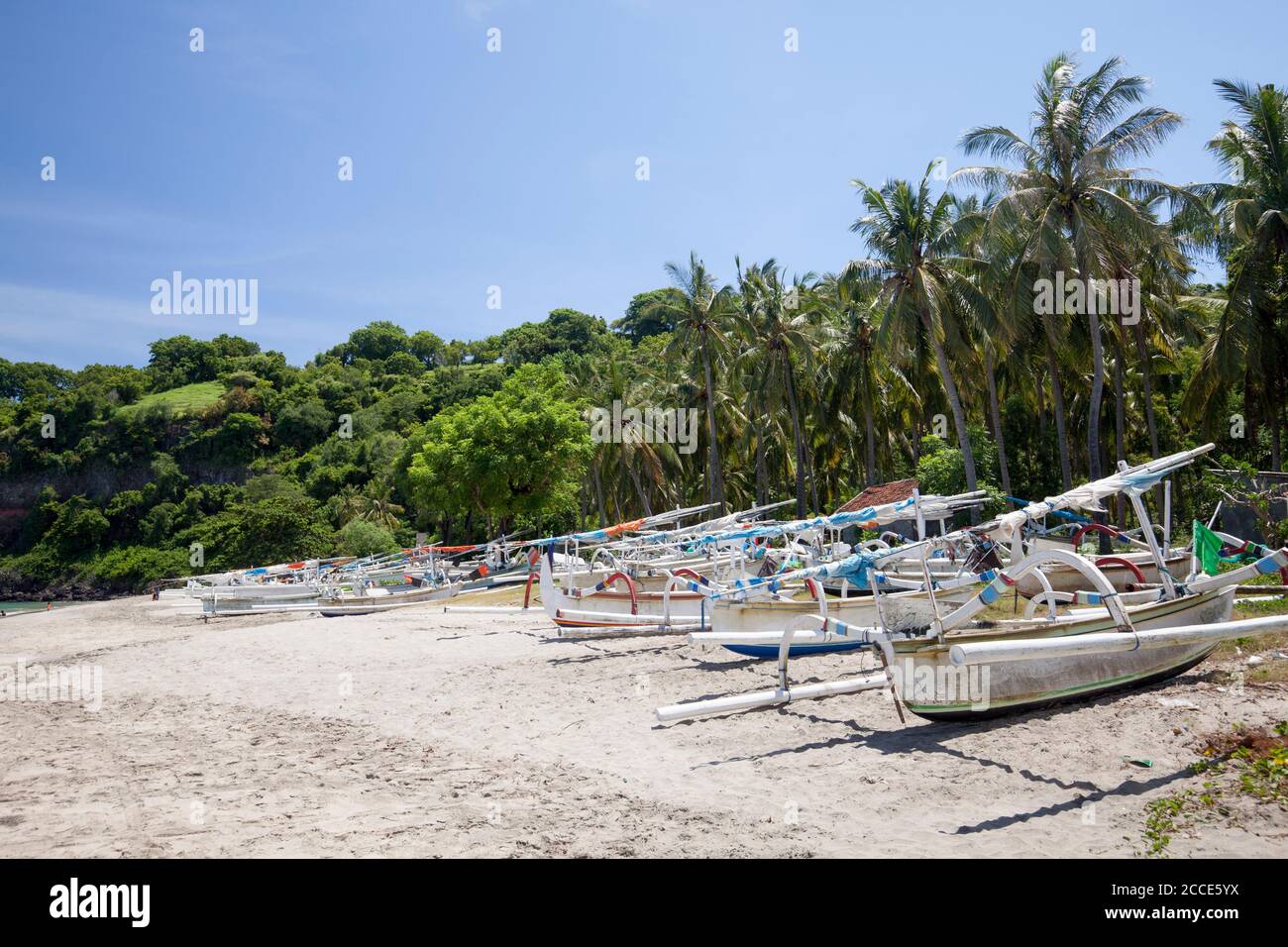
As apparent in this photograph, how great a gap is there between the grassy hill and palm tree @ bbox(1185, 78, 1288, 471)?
9352cm

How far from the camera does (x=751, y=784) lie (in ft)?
27.7

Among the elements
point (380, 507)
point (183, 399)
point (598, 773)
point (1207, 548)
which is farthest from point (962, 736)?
point (183, 399)

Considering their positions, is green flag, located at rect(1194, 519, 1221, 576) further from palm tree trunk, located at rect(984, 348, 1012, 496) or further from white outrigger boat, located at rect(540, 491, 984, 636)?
palm tree trunk, located at rect(984, 348, 1012, 496)

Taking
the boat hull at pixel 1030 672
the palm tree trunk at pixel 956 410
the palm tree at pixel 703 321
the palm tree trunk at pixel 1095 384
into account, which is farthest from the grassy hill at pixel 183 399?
the boat hull at pixel 1030 672

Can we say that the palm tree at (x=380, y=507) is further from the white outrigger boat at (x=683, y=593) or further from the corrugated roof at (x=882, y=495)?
the white outrigger boat at (x=683, y=593)

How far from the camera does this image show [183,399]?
97812 millimetres

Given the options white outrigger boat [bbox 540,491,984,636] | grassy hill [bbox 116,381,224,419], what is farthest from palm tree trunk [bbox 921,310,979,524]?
grassy hill [bbox 116,381,224,419]

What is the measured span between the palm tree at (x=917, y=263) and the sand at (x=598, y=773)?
20.5 meters

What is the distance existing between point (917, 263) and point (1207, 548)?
21521 millimetres

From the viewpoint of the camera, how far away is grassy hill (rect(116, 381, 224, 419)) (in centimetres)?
9037

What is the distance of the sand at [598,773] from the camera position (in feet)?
22.9

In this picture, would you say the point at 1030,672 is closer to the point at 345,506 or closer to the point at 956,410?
the point at 956,410

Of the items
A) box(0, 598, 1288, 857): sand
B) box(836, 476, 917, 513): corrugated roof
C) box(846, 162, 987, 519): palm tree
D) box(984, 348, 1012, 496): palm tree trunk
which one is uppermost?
box(846, 162, 987, 519): palm tree
